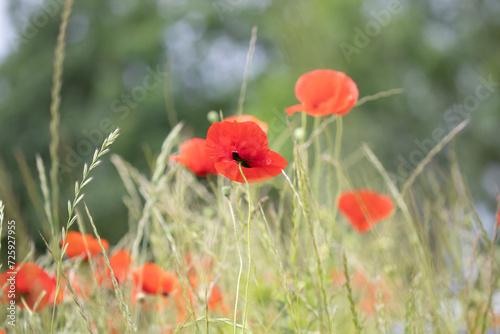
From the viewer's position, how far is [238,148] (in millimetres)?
493

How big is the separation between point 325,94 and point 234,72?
8346mm

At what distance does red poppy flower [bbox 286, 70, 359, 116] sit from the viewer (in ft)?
2.09

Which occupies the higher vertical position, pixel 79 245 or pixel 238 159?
pixel 238 159

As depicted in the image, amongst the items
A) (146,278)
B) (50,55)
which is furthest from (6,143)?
(146,278)

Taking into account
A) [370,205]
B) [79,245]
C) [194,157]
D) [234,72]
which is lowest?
[234,72]

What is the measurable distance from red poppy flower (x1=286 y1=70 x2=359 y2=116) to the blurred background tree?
226cm

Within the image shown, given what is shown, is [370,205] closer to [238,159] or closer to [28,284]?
[238,159]

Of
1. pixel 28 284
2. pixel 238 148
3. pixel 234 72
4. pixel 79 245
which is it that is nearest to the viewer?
pixel 238 148

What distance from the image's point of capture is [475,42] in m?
5.60

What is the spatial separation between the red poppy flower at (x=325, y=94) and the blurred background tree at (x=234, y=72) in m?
2.26

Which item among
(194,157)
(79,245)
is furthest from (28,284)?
(194,157)

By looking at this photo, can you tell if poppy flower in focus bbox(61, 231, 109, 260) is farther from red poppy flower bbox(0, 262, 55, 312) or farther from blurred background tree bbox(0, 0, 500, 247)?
blurred background tree bbox(0, 0, 500, 247)

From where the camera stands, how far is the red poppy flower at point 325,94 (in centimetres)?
64

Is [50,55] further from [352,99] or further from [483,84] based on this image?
[352,99]
